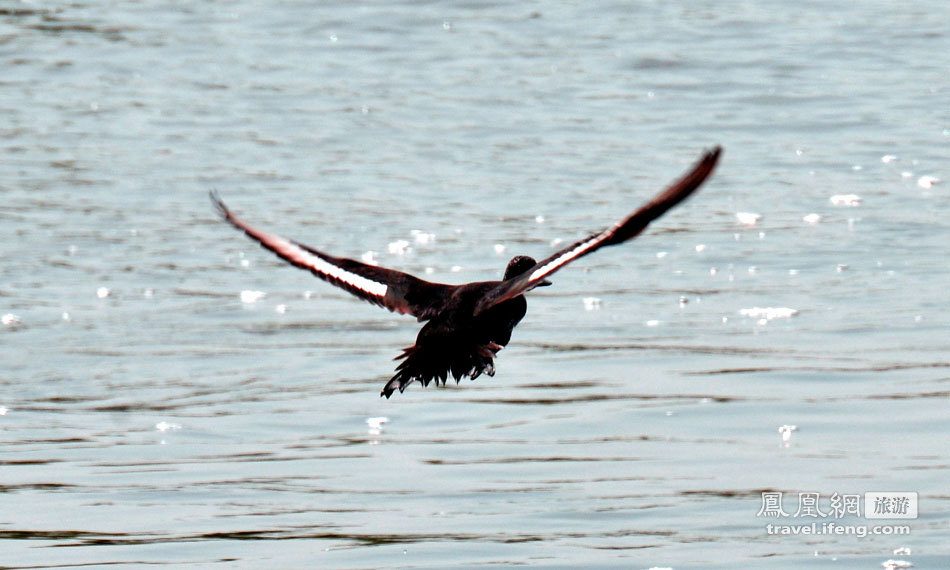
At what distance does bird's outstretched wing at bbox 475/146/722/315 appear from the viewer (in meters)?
4.48

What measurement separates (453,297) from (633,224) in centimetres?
118

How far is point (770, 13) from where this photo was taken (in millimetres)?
19500

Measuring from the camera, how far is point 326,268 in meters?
6.09

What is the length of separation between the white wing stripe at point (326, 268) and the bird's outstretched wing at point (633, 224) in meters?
0.81

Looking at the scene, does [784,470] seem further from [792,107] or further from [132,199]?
[792,107]

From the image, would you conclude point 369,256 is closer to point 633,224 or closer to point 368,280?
point 368,280

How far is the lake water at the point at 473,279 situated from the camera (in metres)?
6.93

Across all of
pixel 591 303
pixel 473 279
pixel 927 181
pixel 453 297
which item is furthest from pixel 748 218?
pixel 453 297

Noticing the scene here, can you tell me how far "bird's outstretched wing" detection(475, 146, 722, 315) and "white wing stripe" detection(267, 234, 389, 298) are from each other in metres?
0.81

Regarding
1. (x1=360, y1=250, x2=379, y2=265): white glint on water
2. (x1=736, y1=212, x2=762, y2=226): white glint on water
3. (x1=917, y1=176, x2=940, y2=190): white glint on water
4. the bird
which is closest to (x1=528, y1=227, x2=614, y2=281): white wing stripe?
the bird

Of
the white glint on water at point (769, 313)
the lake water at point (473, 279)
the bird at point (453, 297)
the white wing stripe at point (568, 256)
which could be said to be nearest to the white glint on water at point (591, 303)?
the lake water at point (473, 279)

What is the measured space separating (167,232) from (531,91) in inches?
201

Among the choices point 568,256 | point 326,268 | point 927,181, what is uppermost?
point 568,256

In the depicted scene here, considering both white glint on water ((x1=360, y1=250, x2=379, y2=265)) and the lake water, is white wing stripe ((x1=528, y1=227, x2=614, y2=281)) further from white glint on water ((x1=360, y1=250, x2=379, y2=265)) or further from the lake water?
white glint on water ((x1=360, y1=250, x2=379, y2=265))
